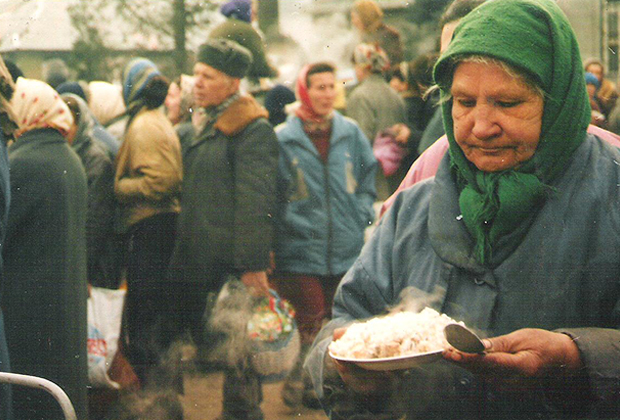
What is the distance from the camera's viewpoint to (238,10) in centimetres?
316

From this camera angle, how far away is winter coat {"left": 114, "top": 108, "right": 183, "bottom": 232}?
3.66 m

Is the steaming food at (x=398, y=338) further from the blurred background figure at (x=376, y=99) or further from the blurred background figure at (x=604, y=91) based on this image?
the blurred background figure at (x=376, y=99)

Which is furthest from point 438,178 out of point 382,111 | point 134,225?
point 134,225

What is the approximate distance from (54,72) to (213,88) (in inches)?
25.6

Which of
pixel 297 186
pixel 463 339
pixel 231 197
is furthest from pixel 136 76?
pixel 463 339

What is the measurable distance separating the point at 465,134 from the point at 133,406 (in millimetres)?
2443

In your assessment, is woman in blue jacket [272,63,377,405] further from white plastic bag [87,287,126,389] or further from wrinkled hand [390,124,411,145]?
white plastic bag [87,287,126,389]

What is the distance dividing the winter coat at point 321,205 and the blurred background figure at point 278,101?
323 mm

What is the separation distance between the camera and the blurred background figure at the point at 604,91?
255 centimetres

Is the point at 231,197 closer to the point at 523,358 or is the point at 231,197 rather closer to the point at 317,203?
the point at 317,203

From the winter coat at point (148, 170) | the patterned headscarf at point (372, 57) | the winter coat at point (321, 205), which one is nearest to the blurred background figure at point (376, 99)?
the patterned headscarf at point (372, 57)

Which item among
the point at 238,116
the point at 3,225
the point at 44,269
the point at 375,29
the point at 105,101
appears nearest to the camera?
the point at 3,225

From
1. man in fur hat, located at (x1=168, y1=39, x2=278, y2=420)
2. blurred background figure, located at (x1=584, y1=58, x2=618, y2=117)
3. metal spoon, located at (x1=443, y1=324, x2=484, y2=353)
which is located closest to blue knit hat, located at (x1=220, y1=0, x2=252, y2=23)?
man in fur hat, located at (x1=168, y1=39, x2=278, y2=420)

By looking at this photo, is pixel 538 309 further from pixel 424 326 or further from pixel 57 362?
pixel 57 362
